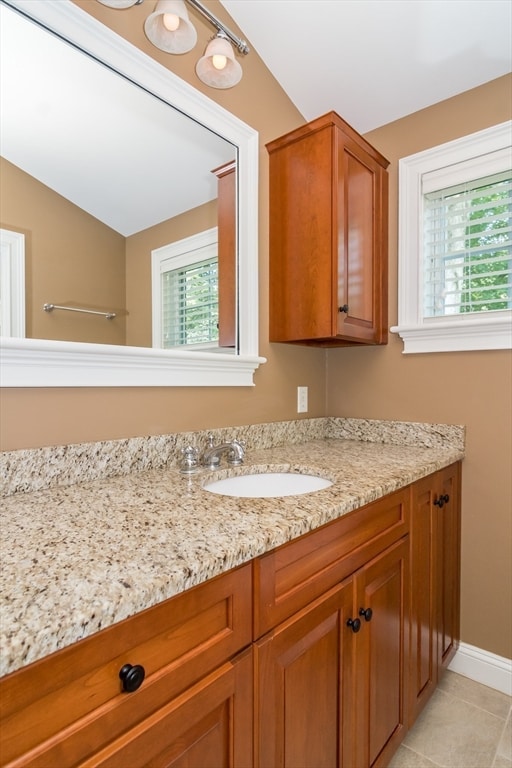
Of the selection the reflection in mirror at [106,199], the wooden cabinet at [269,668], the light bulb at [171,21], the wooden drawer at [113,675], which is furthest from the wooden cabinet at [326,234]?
the wooden drawer at [113,675]

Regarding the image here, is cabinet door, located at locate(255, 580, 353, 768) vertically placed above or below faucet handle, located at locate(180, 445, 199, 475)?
below

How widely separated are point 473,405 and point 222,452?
1.04m

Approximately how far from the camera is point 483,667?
1.69m

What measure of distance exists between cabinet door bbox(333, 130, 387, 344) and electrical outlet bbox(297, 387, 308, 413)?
361 millimetres

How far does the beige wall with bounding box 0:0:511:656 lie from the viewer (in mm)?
1489

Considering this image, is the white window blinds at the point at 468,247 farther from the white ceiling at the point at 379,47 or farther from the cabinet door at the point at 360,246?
the white ceiling at the point at 379,47

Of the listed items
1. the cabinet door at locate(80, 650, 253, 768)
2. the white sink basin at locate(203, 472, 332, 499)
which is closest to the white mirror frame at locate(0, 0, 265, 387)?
the white sink basin at locate(203, 472, 332, 499)

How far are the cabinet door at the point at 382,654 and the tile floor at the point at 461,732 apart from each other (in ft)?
0.59

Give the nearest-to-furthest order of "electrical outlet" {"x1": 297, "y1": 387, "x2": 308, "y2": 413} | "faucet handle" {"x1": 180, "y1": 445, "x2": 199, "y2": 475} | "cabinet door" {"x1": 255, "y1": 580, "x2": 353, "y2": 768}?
"cabinet door" {"x1": 255, "y1": 580, "x2": 353, "y2": 768} → "faucet handle" {"x1": 180, "y1": 445, "x2": 199, "y2": 475} → "electrical outlet" {"x1": 297, "y1": 387, "x2": 308, "y2": 413}

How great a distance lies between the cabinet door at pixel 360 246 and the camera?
1608mm

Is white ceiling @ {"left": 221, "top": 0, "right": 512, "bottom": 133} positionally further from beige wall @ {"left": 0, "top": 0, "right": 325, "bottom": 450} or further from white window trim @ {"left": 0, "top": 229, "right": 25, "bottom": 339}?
white window trim @ {"left": 0, "top": 229, "right": 25, "bottom": 339}

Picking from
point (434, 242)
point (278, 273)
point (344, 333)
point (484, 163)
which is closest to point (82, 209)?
point (278, 273)

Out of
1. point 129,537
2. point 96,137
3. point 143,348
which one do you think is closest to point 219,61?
point 96,137

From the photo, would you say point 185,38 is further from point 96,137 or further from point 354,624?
point 354,624
